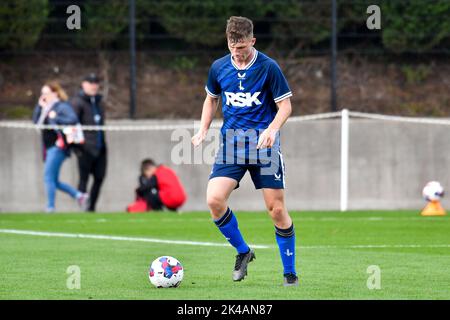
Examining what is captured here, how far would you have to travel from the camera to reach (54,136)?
20.1 m

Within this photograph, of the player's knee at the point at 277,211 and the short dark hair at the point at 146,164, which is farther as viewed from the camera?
the short dark hair at the point at 146,164

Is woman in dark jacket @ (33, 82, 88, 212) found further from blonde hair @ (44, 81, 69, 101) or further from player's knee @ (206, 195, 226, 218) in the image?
player's knee @ (206, 195, 226, 218)

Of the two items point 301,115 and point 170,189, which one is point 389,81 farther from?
point 170,189

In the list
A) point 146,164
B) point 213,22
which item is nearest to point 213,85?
point 146,164

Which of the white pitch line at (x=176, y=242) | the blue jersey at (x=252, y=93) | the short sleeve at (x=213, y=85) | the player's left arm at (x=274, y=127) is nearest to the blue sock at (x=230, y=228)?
the blue jersey at (x=252, y=93)

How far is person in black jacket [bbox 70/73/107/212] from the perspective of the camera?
66.1 feet

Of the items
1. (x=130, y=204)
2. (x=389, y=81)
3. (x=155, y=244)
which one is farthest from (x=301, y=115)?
(x=155, y=244)

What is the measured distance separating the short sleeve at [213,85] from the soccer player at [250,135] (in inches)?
1.9

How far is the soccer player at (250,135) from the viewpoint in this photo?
9781mm

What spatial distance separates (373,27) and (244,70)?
40.4ft

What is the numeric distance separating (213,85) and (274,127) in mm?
822

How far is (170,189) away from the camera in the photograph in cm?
1961

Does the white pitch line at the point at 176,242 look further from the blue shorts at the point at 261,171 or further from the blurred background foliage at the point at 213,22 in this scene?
the blurred background foliage at the point at 213,22

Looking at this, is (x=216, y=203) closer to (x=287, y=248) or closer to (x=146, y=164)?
(x=287, y=248)
